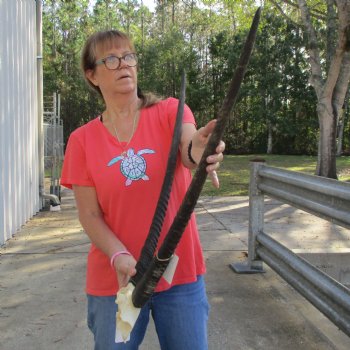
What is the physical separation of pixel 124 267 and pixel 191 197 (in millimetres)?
525

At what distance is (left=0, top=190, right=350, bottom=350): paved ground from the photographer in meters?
3.54

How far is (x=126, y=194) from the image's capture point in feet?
6.56

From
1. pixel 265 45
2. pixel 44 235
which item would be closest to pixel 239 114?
pixel 265 45

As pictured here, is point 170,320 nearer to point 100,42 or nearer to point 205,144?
point 205,144

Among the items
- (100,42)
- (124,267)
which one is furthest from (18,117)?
(124,267)

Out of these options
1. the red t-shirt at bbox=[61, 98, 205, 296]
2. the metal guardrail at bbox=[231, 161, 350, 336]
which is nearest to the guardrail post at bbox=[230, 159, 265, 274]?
the metal guardrail at bbox=[231, 161, 350, 336]

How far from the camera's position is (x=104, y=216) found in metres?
2.12

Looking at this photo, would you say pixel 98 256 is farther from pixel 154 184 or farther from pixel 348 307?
pixel 348 307

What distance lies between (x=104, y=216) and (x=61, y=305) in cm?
236

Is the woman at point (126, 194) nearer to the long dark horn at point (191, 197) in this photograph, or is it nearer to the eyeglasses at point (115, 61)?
the eyeglasses at point (115, 61)

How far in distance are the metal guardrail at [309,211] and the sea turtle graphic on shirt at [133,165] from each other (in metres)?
1.55

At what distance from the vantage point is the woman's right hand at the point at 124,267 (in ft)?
6.18

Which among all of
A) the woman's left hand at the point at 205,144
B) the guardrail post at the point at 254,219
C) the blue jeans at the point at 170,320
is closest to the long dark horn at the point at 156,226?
the woman's left hand at the point at 205,144

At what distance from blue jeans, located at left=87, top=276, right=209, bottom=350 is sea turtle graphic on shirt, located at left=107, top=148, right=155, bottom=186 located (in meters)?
0.49
